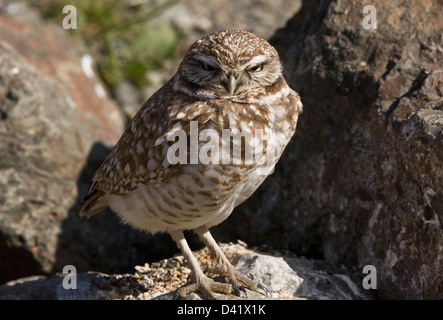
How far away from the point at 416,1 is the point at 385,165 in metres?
1.64

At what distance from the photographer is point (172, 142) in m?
4.59

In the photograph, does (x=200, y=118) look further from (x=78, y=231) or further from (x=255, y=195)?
(x=78, y=231)

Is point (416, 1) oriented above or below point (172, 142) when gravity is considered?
above

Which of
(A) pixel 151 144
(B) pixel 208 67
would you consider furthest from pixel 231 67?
(A) pixel 151 144

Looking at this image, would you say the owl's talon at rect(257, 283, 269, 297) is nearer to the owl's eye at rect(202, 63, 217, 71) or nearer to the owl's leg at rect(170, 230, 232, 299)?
the owl's leg at rect(170, 230, 232, 299)

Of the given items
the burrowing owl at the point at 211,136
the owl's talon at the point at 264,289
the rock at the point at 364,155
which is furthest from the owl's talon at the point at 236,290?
the rock at the point at 364,155

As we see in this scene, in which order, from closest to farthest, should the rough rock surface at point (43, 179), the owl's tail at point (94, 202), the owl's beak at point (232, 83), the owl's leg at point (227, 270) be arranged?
the owl's beak at point (232, 83) → the owl's leg at point (227, 270) → the owl's tail at point (94, 202) → the rough rock surface at point (43, 179)

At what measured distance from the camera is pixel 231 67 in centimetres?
430

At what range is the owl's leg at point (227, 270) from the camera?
4844mm

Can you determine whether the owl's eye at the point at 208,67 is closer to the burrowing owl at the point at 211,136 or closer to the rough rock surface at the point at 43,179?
the burrowing owl at the point at 211,136

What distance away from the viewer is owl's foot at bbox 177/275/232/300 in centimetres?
473

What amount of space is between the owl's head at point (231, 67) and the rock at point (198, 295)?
4.77ft

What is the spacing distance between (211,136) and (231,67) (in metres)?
0.51

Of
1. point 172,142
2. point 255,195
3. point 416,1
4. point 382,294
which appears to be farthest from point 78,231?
point 416,1
